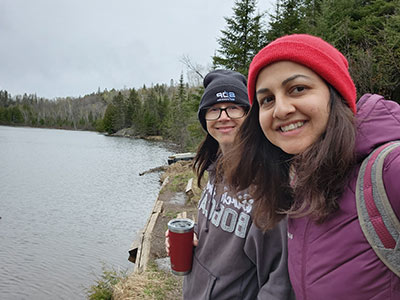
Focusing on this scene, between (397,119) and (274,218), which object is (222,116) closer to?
(274,218)

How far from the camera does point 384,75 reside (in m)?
10.3

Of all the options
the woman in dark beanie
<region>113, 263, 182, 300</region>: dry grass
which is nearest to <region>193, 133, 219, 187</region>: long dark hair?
the woman in dark beanie

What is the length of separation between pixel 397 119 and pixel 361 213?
12.6 inches

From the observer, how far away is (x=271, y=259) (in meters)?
1.43

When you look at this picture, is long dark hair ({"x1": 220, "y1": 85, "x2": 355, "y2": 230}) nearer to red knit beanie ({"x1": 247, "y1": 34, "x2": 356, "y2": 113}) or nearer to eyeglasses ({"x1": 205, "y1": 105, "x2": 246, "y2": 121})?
red knit beanie ({"x1": 247, "y1": 34, "x2": 356, "y2": 113})

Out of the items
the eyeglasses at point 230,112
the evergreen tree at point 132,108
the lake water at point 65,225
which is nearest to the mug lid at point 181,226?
the eyeglasses at point 230,112

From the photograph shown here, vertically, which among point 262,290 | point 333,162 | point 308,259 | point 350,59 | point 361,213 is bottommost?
point 262,290

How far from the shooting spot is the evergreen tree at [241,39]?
15703 millimetres

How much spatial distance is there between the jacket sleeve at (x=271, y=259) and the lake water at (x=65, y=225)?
5.80 m

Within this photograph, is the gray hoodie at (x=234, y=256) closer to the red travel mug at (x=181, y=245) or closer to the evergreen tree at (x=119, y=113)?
the red travel mug at (x=181, y=245)

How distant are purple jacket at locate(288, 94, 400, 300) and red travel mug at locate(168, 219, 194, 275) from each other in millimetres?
858

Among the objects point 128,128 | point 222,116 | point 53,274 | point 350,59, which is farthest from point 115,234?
point 128,128

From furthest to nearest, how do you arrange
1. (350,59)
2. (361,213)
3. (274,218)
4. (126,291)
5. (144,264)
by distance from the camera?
1. (350,59)
2. (144,264)
3. (126,291)
4. (274,218)
5. (361,213)

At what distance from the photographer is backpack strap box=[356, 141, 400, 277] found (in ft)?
2.51
